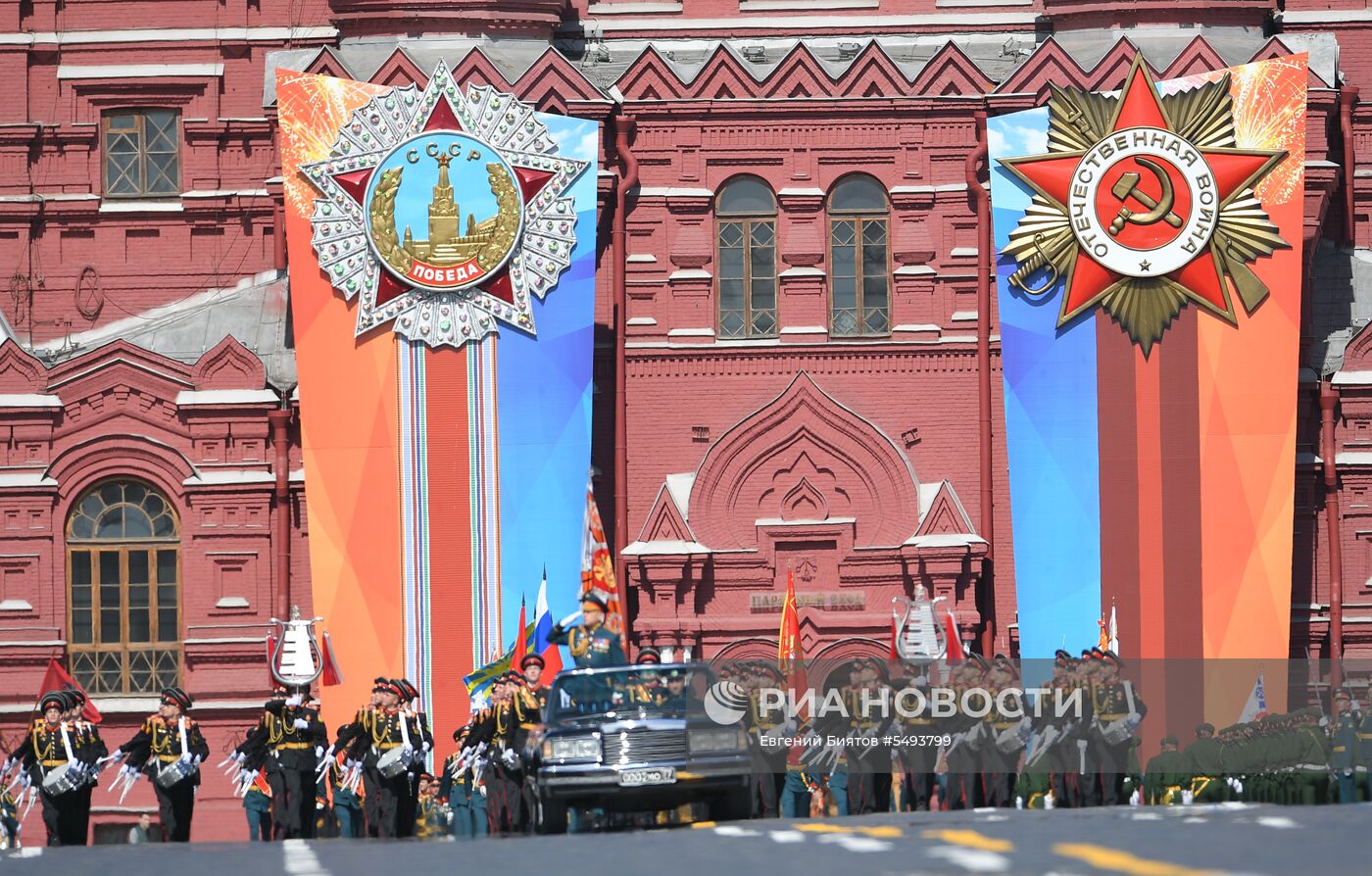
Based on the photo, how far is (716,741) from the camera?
23.0 m

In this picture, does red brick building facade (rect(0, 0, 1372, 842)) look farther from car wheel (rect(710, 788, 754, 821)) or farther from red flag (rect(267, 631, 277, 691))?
car wheel (rect(710, 788, 754, 821))

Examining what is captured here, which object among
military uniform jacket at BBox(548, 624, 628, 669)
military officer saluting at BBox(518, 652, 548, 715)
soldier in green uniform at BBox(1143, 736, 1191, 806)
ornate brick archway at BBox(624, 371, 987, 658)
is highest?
ornate brick archway at BBox(624, 371, 987, 658)

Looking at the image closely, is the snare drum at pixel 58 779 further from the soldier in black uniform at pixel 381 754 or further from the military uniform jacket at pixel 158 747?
the soldier in black uniform at pixel 381 754

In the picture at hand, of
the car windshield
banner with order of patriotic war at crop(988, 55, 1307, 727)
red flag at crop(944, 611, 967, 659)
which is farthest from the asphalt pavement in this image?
banner with order of patriotic war at crop(988, 55, 1307, 727)

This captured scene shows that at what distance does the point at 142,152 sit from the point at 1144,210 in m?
12.7

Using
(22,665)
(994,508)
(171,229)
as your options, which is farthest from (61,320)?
(994,508)

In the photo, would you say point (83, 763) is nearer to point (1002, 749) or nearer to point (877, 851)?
point (1002, 749)

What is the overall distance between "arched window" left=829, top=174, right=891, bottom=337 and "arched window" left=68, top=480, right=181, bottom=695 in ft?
28.1

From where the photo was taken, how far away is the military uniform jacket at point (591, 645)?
2723 centimetres

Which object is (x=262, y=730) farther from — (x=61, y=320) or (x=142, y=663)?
(x=61, y=320)

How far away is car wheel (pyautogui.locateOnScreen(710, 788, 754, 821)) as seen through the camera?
22844 millimetres

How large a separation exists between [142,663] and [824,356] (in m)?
9.07

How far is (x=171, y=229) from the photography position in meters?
35.8

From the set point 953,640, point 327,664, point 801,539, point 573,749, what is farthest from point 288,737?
point 953,640
